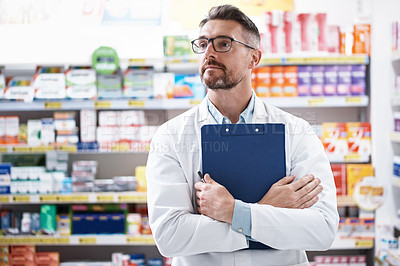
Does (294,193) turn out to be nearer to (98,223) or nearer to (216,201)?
(216,201)

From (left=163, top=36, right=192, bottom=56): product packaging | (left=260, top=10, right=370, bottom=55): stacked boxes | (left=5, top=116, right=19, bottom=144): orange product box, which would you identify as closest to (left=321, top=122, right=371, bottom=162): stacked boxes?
(left=260, top=10, right=370, bottom=55): stacked boxes

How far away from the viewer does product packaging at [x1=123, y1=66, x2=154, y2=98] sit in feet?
12.4

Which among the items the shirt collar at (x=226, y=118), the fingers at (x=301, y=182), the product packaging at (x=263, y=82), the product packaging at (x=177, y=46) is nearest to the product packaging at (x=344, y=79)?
the product packaging at (x=263, y=82)

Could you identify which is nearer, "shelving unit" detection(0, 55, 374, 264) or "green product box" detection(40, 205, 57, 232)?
"shelving unit" detection(0, 55, 374, 264)

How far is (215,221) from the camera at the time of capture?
1.64m

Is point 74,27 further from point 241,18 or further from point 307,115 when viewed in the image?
point 241,18

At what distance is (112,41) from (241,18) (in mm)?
2626

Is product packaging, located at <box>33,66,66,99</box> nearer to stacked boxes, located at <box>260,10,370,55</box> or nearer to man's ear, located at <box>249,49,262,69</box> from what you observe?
stacked boxes, located at <box>260,10,370,55</box>

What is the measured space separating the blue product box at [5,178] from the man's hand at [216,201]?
2.74 m

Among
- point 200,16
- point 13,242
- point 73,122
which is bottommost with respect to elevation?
point 13,242

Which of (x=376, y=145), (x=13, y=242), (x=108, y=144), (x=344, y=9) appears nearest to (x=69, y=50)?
(x=108, y=144)

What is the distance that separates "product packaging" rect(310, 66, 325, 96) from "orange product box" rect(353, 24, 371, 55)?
0.35m

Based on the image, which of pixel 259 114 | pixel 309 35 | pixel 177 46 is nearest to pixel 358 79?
pixel 309 35

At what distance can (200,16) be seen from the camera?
423 cm
